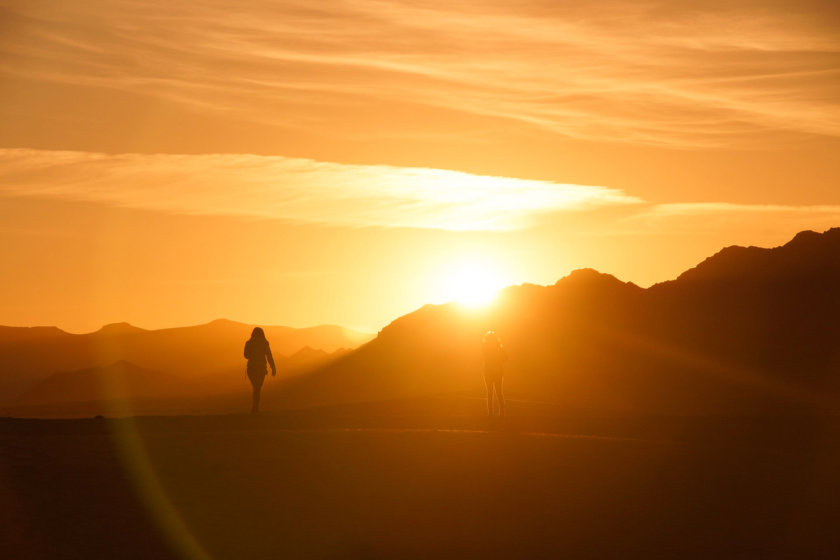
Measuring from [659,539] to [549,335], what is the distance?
8102cm

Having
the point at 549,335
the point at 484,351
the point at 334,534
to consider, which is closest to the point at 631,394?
the point at 549,335

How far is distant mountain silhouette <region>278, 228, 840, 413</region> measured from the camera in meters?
85.6

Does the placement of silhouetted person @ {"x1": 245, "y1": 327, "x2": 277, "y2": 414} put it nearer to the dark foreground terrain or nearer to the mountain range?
the dark foreground terrain

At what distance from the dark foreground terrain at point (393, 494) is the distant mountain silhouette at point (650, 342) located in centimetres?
4875

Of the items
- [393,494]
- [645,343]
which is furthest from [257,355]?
[645,343]

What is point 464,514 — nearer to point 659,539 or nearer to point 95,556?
point 659,539

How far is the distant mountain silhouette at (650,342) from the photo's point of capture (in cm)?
8562

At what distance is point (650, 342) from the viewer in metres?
99.7

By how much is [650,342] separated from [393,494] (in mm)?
80232

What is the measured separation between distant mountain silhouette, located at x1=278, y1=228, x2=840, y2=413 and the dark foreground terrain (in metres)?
48.7

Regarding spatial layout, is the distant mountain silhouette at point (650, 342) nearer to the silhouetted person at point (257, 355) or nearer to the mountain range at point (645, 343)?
the mountain range at point (645, 343)

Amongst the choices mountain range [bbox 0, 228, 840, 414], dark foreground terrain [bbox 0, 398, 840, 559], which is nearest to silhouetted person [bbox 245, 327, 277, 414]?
dark foreground terrain [bbox 0, 398, 840, 559]

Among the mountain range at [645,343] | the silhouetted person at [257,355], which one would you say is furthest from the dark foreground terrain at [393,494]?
the mountain range at [645,343]

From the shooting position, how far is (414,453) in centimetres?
2527
